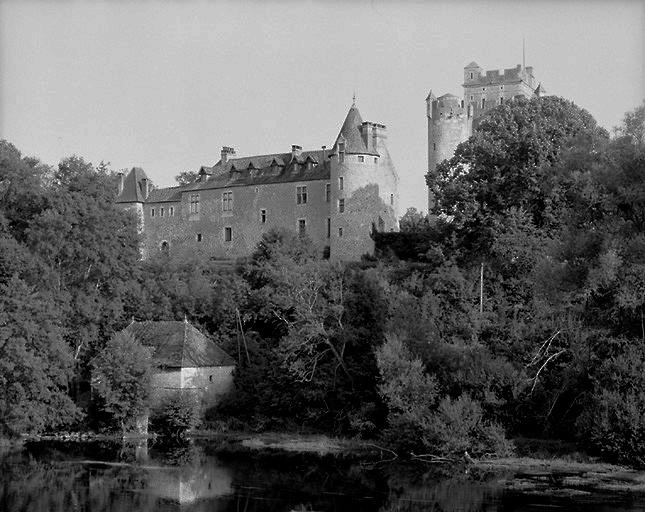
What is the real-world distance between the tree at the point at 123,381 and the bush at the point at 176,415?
2.58 ft

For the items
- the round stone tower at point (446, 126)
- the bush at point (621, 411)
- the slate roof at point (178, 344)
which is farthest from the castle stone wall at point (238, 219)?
the bush at point (621, 411)

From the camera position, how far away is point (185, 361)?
3909 cm

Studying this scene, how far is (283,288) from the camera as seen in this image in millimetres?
39750

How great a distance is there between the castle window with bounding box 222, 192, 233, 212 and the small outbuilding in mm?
16029

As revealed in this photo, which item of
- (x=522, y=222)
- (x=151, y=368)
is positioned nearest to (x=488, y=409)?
(x=522, y=222)

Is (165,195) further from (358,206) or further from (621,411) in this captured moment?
(621,411)

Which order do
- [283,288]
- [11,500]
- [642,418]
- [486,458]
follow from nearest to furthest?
[11,500] → [642,418] → [486,458] → [283,288]

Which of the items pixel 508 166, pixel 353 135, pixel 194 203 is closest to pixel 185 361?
pixel 508 166

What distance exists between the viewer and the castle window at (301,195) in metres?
53.8

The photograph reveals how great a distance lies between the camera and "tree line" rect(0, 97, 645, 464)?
29391 mm

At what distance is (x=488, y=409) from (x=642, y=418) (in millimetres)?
5325

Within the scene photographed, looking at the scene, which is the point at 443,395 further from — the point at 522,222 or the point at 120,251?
the point at 120,251

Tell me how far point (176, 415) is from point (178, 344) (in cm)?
336

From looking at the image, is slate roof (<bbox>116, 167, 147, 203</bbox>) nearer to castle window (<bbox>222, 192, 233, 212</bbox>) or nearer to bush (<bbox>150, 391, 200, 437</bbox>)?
castle window (<bbox>222, 192, 233, 212</bbox>)
